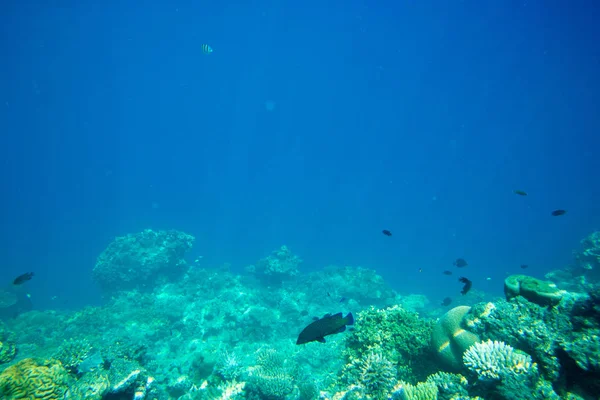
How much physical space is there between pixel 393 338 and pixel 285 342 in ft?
29.6

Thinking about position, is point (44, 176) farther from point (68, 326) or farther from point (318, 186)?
point (68, 326)

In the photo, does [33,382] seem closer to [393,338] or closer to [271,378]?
[271,378]

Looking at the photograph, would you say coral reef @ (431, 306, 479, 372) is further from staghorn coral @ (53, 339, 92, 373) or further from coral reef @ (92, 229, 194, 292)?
coral reef @ (92, 229, 194, 292)

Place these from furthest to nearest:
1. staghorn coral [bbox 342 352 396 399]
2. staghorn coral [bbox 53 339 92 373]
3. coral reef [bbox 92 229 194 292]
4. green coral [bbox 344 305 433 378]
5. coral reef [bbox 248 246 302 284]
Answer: coral reef [bbox 248 246 302 284]
coral reef [bbox 92 229 194 292]
staghorn coral [bbox 53 339 92 373]
green coral [bbox 344 305 433 378]
staghorn coral [bbox 342 352 396 399]

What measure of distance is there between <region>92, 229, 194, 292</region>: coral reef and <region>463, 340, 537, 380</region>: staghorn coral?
21973mm

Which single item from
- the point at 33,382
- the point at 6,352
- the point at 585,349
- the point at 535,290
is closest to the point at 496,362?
the point at 585,349

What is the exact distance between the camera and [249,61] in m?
104

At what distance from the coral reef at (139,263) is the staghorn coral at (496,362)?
72.1 ft

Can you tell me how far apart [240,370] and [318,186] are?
15301cm

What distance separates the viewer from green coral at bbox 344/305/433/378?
5589mm

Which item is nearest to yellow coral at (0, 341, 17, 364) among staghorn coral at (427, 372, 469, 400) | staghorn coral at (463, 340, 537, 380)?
staghorn coral at (427, 372, 469, 400)

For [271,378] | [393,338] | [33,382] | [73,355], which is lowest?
[33,382]

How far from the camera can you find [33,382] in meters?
5.41

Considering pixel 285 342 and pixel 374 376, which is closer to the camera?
pixel 374 376
